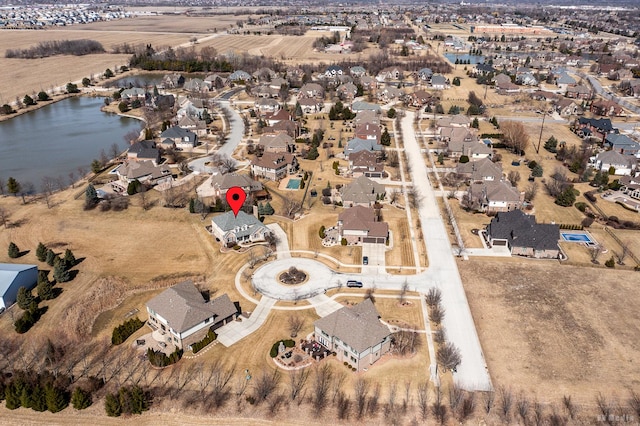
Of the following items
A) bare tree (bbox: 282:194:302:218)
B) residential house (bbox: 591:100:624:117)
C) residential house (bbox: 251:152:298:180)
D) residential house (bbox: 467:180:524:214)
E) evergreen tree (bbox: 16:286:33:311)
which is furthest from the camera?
residential house (bbox: 591:100:624:117)

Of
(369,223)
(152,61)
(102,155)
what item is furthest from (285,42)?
(369,223)

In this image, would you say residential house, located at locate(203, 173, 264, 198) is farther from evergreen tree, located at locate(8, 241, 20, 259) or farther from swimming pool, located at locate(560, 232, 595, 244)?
swimming pool, located at locate(560, 232, 595, 244)

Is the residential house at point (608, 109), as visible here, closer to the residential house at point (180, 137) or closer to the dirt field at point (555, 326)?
the dirt field at point (555, 326)

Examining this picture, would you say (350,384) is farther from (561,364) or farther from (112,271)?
(112,271)

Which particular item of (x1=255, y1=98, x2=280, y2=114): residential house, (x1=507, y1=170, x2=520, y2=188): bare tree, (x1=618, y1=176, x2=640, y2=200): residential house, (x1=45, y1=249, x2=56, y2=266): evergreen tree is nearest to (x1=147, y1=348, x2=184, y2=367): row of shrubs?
(x1=45, y1=249, x2=56, y2=266): evergreen tree

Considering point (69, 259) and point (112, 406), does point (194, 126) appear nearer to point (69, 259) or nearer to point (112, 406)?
point (69, 259)

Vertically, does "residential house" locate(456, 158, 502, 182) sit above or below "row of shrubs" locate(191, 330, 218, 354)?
above

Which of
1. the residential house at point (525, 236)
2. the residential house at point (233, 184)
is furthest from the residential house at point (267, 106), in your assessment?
the residential house at point (525, 236)
